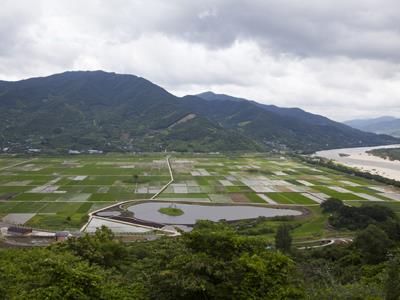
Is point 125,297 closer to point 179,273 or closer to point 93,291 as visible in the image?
point 93,291

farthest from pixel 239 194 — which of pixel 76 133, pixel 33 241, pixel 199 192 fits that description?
pixel 76 133

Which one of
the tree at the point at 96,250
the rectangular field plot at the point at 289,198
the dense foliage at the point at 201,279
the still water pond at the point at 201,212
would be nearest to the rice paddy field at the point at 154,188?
the rectangular field plot at the point at 289,198

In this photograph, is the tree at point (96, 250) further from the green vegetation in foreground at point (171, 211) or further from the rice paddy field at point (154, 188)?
the green vegetation in foreground at point (171, 211)

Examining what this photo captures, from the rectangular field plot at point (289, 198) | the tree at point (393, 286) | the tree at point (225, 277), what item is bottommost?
the rectangular field plot at point (289, 198)

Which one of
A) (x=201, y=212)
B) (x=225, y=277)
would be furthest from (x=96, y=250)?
(x=201, y=212)

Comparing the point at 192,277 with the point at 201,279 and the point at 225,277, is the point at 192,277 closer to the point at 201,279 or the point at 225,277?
the point at 201,279
